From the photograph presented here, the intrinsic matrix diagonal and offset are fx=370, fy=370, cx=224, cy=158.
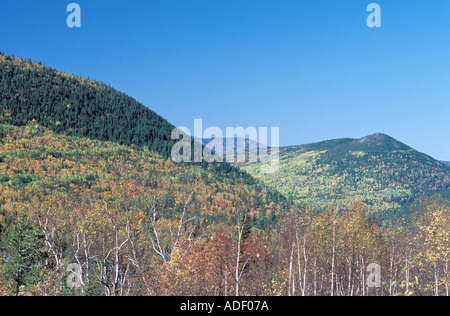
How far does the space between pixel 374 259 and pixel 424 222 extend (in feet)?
48.1

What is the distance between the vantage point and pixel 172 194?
6639 inches

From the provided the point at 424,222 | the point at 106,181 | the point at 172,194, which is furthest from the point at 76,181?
the point at 424,222

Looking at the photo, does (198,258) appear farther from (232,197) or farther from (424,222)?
(232,197)

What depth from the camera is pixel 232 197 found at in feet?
654

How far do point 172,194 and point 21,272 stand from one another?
127091mm
